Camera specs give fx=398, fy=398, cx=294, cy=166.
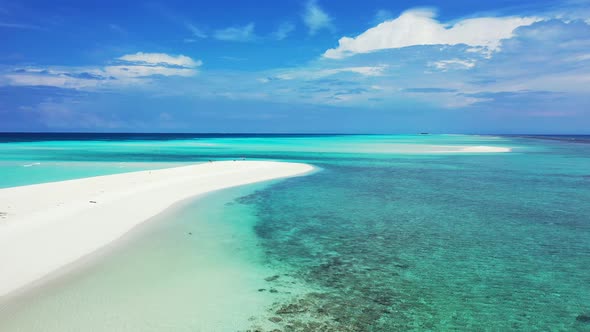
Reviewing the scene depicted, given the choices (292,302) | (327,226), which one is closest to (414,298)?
(292,302)

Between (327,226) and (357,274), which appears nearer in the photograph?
(357,274)

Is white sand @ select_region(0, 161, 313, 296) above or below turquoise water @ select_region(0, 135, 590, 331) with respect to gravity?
above

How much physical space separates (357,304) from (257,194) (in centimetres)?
1170

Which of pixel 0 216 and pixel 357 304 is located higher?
pixel 0 216

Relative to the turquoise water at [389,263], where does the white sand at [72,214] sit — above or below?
above

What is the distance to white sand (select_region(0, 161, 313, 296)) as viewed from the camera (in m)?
7.69

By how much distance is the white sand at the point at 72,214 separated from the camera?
7.69 m

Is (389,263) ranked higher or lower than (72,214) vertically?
lower

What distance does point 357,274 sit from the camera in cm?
767

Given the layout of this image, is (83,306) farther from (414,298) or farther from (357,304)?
(414,298)

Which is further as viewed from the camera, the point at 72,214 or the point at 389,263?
the point at 72,214

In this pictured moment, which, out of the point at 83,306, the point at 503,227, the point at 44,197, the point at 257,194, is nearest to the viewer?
the point at 83,306

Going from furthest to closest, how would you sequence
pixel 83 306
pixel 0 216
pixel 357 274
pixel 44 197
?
pixel 44 197 → pixel 0 216 → pixel 357 274 → pixel 83 306

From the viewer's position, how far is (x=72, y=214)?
34.8ft
